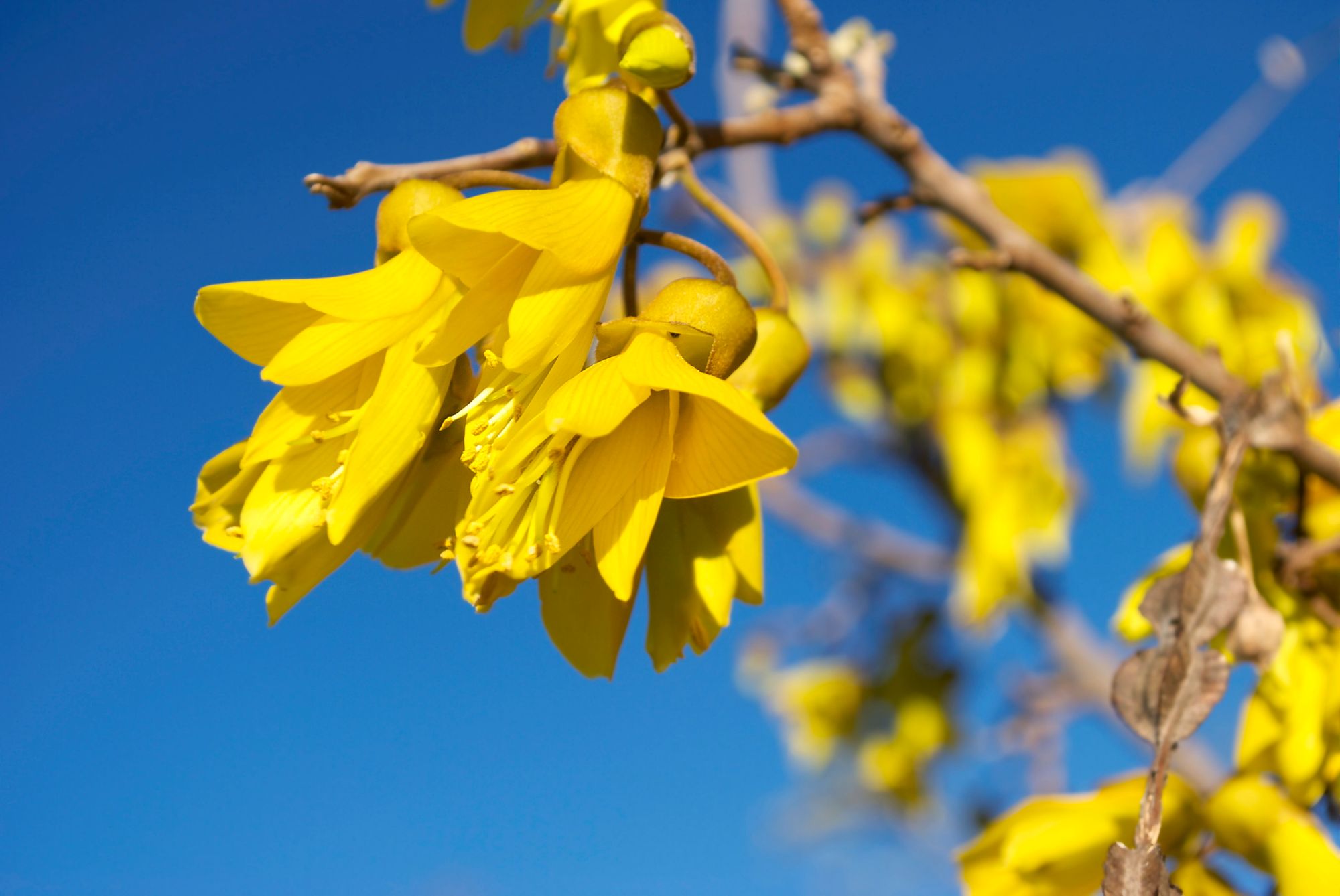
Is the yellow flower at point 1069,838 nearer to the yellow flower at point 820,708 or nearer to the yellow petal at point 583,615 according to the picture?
the yellow petal at point 583,615

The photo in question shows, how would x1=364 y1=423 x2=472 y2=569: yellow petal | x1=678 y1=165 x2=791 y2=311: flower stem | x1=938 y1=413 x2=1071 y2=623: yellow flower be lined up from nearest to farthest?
x1=364 y1=423 x2=472 y2=569: yellow petal → x1=678 y1=165 x2=791 y2=311: flower stem → x1=938 y1=413 x2=1071 y2=623: yellow flower

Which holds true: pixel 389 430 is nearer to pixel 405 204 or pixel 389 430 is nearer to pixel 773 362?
pixel 405 204

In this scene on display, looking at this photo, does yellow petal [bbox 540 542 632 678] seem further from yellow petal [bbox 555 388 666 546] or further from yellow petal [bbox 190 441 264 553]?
yellow petal [bbox 190 441 264 553]

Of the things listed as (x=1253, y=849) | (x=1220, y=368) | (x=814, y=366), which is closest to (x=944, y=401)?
(x=814, y=366)

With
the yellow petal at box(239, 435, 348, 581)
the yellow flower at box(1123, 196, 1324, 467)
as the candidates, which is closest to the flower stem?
the yellow petal at box(239, 435, 348, 581)

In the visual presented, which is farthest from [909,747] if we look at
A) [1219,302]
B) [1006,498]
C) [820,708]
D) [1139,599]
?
[1139,599]

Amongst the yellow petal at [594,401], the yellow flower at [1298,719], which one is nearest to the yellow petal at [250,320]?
the yellow petal at [594,401]
